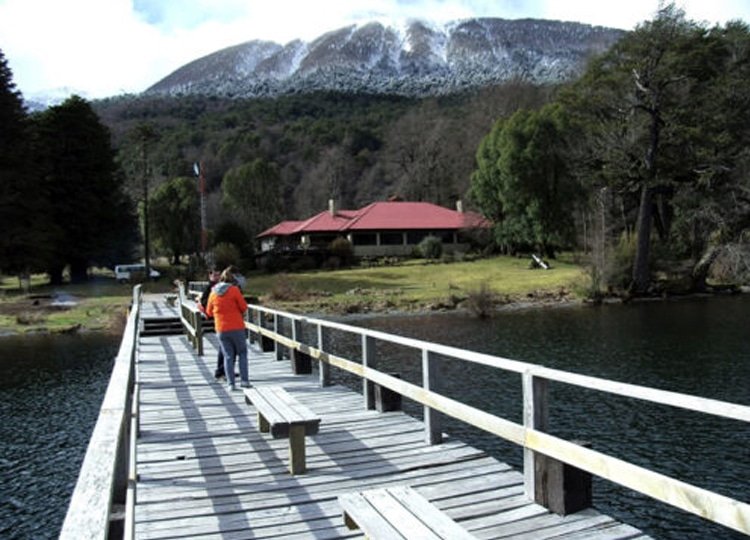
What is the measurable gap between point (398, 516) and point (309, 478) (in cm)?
235

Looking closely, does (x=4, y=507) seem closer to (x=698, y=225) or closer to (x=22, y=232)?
(x=22, y=232)

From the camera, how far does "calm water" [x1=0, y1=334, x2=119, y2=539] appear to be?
1029 cm

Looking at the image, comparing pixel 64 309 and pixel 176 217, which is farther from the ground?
pixel 176 217

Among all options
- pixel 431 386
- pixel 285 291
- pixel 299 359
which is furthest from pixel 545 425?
pixel 285 291

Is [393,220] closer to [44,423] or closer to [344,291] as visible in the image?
[344,291]

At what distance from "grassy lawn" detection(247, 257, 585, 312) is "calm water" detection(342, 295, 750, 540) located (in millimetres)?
4744

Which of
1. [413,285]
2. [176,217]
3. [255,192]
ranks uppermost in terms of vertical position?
[255,192]

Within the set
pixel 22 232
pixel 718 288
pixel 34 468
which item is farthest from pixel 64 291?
pixel 718 288

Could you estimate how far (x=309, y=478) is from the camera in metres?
6.31

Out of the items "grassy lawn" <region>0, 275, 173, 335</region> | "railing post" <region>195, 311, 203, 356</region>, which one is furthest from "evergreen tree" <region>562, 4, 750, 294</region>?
"railing post" <region>195, 311, 203, 356</region>

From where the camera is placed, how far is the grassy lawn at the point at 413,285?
41.1 m

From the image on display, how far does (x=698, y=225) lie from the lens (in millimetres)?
45406

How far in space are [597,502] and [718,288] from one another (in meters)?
38.0

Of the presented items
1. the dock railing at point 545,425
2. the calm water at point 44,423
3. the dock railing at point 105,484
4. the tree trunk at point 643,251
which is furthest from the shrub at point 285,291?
the dock railing at point 105,484
